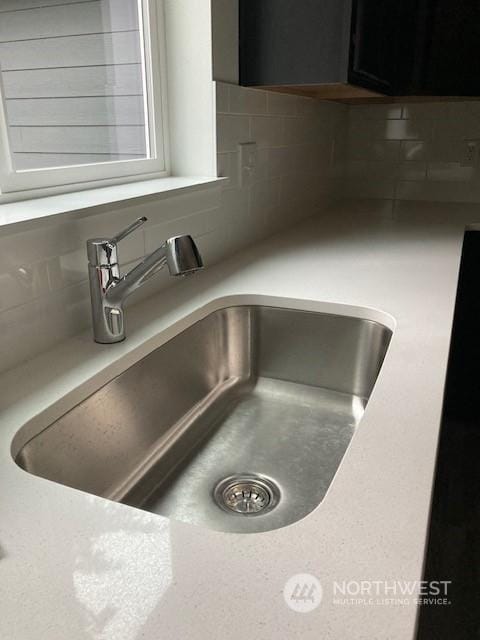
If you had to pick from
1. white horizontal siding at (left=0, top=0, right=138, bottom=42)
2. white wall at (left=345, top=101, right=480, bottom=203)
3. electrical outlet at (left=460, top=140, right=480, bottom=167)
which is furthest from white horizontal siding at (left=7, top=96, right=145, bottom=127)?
electrical outlet at (left=460, top=140, right=480, bottom=167)

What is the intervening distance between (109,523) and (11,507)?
0.10m

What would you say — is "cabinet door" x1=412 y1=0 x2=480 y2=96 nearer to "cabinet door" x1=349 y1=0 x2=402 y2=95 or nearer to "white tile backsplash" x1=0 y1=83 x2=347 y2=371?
"cabinet door" x1=349 y1=0 x2=402 y2=95

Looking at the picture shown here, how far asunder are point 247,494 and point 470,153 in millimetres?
2080

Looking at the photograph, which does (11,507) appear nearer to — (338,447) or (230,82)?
(338,447)

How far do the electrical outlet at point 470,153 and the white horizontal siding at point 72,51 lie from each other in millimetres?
1637

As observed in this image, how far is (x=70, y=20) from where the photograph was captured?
1.20 metres

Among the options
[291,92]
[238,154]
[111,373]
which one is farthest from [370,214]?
[111,373]

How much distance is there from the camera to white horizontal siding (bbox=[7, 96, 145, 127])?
1.07 metres

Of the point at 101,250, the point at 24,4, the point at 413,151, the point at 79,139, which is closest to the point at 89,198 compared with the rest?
the point at 101,250

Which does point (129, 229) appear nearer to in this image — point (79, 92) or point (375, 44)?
point (79, 92)

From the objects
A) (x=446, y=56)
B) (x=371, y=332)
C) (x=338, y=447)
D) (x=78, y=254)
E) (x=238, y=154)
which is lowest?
(x=338, y=447)

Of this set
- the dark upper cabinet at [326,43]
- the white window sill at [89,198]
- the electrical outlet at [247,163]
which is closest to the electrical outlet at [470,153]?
the dark upper cabinet at [326,43]

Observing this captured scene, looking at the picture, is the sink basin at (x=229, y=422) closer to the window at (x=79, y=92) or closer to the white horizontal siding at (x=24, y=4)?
the window at (x=79, y=92)

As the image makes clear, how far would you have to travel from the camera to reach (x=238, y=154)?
1499mm
